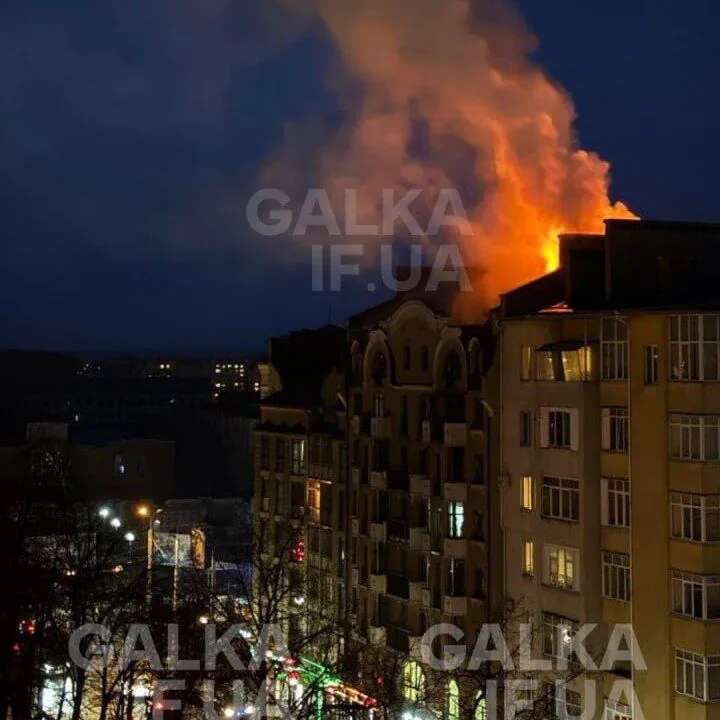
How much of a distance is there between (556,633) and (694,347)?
9840 millimetres

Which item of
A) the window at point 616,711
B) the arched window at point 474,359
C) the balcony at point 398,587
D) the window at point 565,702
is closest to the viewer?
the window at point 616,711

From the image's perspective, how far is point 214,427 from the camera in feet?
351

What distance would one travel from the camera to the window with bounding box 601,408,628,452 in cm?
3428

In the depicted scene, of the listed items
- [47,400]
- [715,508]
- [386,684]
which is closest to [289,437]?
[386,684]

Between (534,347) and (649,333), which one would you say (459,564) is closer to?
(534,347)

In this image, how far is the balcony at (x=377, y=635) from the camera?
46656mm

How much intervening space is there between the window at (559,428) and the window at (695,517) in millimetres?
3934

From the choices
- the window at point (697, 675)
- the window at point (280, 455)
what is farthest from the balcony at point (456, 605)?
the window at point (280, 455)

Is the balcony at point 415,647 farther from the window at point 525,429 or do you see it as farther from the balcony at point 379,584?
the window at point 525,429

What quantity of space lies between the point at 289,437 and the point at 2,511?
992 inches

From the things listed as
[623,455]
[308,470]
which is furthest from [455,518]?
[308,470]

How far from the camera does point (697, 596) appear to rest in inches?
1252

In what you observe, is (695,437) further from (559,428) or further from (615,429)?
(559,428)

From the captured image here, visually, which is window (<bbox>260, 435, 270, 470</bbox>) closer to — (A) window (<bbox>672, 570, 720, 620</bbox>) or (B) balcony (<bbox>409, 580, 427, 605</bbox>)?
(B) balcony (<bbox>409, 580, 427, 605</bbox>)
